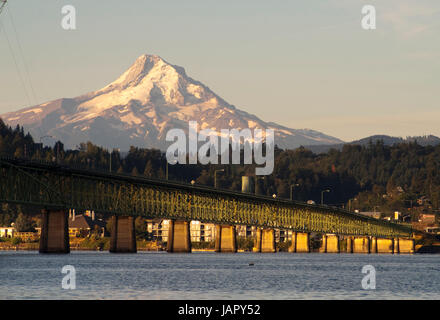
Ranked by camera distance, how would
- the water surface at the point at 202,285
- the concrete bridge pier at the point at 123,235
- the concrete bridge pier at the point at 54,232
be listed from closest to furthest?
the water surface at the point at 202,285
the concrete bridge pier at the point at 54,232
the concrete bridge pier at the point at 123,235

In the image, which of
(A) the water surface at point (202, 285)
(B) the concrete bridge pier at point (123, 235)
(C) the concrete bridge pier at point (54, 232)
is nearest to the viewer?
(A) the water surface at point (202, 285)

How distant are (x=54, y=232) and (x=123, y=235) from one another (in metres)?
31.9

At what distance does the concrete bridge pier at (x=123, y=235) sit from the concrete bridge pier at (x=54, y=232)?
94.2 ft

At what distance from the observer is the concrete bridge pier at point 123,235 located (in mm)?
194250

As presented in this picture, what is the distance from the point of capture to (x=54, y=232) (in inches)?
6481

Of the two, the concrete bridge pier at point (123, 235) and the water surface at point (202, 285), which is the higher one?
the concrete bridge pier at point (123, 235)

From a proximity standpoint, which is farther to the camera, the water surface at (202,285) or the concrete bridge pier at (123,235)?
the concrete bridge pier at (123,235)

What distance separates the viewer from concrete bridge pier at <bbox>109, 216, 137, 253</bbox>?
194250 mm

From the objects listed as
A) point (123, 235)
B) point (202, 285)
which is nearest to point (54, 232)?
point (123, 235)

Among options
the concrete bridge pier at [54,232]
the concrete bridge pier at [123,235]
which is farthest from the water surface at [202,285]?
→ the concrete bridge pier at [123,235]

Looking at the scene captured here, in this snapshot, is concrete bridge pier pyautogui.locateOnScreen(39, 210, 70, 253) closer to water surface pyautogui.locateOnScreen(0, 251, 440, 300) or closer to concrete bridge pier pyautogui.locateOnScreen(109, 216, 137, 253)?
concrete bridge pier pyautogui.locateOnScreen(109, 216, 137, 253)

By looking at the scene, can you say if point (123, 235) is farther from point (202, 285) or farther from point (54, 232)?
point (202, 285)

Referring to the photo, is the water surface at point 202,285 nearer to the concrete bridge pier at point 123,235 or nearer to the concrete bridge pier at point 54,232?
the concrete bridge pier at point 54,232
